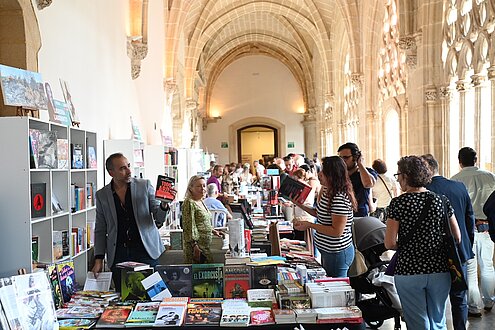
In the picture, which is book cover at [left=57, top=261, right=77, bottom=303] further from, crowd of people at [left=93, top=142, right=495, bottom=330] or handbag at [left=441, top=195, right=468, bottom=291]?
handbag at [left=441, top=195, right=468, bottom=291]

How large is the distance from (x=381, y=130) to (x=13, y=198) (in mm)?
11408

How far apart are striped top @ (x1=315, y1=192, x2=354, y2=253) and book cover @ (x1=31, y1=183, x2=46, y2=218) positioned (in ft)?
6.92

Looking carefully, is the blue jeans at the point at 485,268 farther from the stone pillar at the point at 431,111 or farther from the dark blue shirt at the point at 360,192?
the stone pillar at the point at 431,111

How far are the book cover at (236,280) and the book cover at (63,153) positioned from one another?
6.78ft

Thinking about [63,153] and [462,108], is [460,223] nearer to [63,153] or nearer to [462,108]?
[63,153]

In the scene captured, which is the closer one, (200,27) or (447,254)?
(447,254)

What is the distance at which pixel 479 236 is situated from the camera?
562 centimetres

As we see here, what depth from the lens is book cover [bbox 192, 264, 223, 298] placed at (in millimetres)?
3373

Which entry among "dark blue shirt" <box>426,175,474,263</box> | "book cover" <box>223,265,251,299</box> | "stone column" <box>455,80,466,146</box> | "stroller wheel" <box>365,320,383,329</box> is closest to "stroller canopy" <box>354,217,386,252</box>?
"dark blue shirt" <box>426,175,474,263</box>

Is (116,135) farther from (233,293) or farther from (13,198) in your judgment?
(233,293)

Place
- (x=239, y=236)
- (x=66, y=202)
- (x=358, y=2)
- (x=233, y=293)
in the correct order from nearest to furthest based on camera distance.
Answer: (x=233, y=293)
(x=239, y=236)
(x=66, y=202)
(x=358, y=2)

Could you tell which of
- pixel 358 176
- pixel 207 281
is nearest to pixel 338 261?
pixel 207 281

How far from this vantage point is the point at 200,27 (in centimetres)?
2005

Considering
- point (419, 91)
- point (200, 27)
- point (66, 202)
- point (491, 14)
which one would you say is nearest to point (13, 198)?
point (66, 202)
